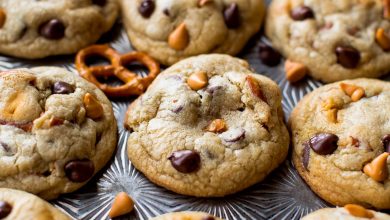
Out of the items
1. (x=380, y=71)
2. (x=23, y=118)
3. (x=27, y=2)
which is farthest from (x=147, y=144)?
(x=380, y=71)

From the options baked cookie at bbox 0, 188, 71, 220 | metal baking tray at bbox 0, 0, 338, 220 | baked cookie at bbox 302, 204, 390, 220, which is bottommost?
metal baking tray at bbox 0, 0, 338, 220

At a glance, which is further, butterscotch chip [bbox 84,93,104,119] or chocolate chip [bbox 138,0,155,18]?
chocolate chip [bbox 138,0,155,18]

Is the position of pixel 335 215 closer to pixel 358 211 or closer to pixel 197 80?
pixel 358 211

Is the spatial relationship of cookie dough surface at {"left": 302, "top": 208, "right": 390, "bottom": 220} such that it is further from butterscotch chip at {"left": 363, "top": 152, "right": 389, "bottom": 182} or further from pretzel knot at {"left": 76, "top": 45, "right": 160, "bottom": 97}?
pretzel knot at {"left": 76, "top": 45, "right": 160, "bottom": 97}

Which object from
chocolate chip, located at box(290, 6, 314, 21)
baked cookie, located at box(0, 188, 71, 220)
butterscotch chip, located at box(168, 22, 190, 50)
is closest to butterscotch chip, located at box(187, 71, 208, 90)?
butterscotch chip, located at box(168, 22, 190, 50)

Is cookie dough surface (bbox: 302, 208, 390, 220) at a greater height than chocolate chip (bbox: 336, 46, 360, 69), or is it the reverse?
chocolate chip (bbox: 336, 46, 360, 69)
